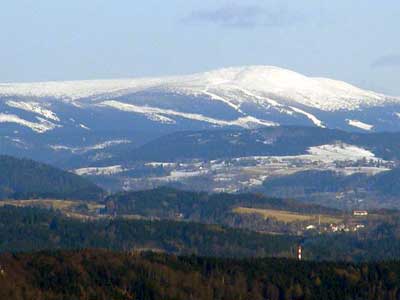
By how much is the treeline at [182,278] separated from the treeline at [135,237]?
20.9m

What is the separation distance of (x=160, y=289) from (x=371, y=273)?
15.0m

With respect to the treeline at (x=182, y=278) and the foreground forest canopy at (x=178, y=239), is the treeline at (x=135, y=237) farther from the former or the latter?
the treeline at (x=182, y=278)

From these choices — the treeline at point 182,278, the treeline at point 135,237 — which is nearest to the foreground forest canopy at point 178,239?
the treeline at point 135,237

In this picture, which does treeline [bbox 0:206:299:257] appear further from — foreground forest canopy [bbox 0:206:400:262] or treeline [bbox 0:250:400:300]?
treeline [bbox 0:250:400:300]

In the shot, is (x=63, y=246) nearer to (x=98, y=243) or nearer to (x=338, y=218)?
(x=98, y=243)

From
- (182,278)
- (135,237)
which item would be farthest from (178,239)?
(182,278)

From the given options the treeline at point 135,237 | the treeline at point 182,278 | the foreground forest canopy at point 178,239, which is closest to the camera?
the treeline at point 182,278

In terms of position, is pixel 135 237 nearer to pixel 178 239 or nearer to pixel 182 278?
pixel 178 239

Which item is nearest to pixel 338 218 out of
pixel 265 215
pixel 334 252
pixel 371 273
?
pixel 265 215

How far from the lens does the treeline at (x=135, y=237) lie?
147 m

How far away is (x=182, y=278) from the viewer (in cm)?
11662

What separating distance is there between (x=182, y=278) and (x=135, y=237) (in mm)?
37696

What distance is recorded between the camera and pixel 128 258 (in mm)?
119500

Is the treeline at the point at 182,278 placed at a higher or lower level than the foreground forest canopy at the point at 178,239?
higher
